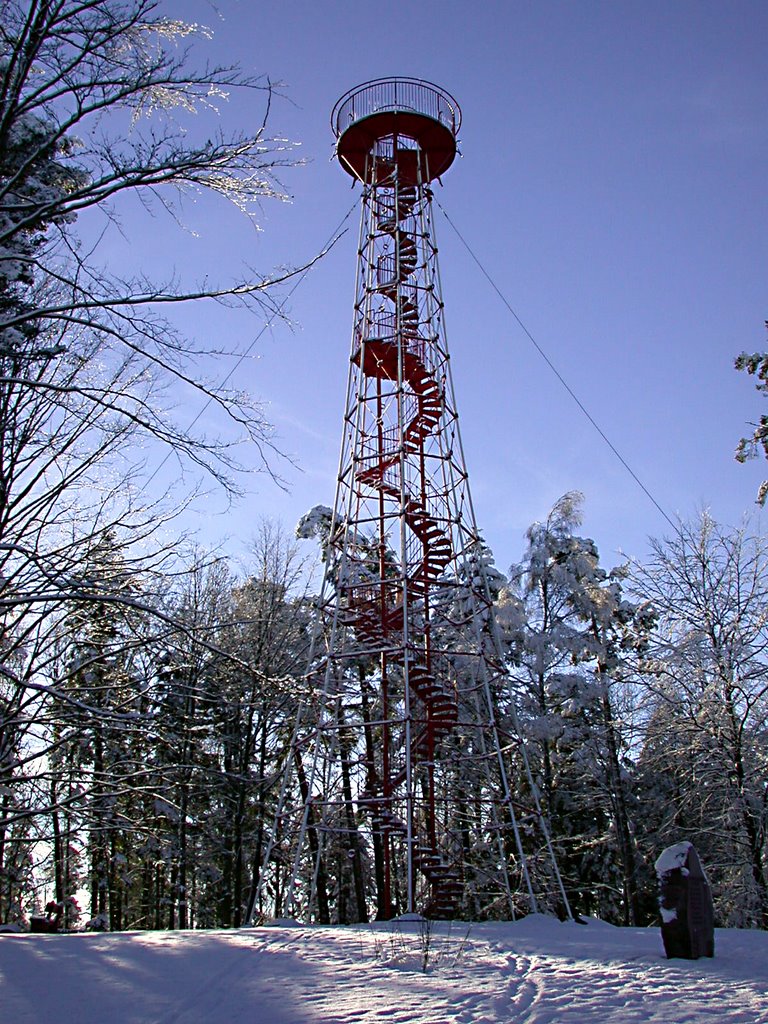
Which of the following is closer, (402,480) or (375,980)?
A: (375,980)

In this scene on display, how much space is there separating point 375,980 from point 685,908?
2637 millimetres

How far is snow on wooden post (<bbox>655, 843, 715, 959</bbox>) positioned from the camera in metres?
7.59

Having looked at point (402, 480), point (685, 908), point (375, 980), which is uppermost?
point (402, 480)

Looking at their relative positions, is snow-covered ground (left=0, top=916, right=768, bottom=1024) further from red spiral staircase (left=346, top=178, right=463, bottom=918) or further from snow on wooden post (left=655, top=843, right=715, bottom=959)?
red spiral staircase (left=346, top=178, right=463, bottom=918)

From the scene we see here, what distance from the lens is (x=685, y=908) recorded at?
7.60 m

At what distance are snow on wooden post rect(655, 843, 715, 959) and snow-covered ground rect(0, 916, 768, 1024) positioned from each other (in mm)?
154

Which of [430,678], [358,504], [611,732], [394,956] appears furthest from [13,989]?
[611,732]

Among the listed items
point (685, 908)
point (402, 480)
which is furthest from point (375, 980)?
point (402, 480)

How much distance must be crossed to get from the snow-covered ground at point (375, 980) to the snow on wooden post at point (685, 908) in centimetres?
15

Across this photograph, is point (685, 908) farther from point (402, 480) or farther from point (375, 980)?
point (402, 480)

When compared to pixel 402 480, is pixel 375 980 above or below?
below

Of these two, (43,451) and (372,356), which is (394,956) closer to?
(43,451)

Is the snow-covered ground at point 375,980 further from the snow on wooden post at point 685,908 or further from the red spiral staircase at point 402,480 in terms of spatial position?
the red spiral staircase at point 402,480

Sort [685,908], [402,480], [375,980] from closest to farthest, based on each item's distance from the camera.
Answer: [375,980] → [685,908] → [402,480]
